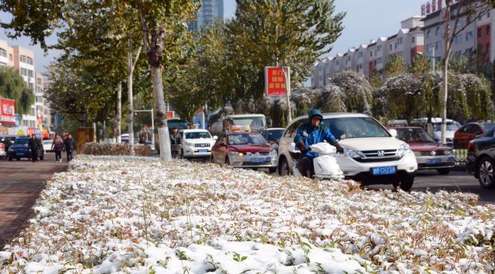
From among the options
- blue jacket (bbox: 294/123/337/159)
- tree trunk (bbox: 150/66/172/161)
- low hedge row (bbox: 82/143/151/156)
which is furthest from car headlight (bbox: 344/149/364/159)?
low hedge row (bbox: 82/143/151/156)

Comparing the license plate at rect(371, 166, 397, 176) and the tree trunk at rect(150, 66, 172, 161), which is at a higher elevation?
the tree trunk at rect(150, 66, 172, 161)

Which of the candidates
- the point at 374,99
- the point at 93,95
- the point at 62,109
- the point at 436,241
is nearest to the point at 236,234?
the point at 436,241

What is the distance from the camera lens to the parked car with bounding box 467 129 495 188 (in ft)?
45.3

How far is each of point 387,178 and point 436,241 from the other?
7.66 m

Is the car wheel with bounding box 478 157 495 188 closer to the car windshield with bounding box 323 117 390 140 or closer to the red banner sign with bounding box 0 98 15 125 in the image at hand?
the car windshield with bounding box 323 117 390 140

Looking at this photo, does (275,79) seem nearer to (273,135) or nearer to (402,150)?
(273,135)

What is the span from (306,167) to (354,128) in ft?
9.30

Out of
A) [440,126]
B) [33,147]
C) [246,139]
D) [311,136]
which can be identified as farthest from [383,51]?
[311,136]

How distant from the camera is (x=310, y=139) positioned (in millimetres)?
11195

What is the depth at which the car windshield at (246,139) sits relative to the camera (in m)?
23.1

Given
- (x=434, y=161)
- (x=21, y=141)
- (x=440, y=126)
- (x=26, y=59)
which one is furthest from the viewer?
(x=26, y=59)

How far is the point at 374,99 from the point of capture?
44750mm

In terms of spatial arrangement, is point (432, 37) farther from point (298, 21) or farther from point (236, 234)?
point (236, 234)

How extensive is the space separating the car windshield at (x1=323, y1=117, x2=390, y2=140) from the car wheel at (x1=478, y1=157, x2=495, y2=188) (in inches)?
88.7
